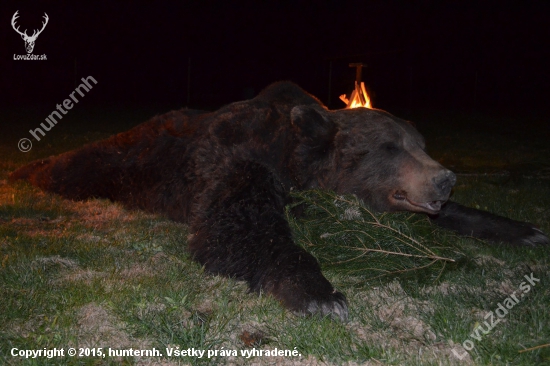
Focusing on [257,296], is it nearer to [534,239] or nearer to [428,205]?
[428,205]

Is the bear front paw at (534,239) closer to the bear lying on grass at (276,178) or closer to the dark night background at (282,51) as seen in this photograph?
the bear lying on grass at (276,178)

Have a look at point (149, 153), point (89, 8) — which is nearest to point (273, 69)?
point (89, 8)

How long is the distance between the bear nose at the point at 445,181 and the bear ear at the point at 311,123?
0.81 m

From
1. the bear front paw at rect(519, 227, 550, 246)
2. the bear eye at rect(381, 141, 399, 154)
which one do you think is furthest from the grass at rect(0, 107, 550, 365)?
the bear eye at rect(381, 141, 399, 154)

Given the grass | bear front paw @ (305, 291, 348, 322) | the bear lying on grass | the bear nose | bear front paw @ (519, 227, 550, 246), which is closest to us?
the grass

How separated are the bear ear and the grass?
45 centimetres

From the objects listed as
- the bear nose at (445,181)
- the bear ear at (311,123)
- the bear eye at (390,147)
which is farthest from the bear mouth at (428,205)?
the bear ear at (311,123)

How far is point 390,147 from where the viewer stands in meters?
3.59

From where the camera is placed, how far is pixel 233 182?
11.4 feet

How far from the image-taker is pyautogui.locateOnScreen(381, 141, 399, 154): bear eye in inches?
141

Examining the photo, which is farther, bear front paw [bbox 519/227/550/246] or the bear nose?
bear front paw [bbox 519/227/550/246]

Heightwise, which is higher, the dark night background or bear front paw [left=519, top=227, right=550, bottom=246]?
the dark night background

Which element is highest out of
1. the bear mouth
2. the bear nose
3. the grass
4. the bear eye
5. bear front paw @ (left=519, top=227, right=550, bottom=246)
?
the bear eye

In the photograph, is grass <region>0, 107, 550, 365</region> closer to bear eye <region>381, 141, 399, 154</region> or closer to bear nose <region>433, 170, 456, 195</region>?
bear nose <region>433, 170, 456, 195</region>
